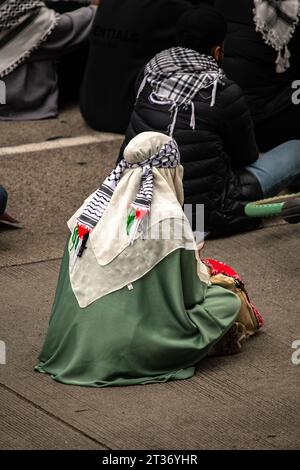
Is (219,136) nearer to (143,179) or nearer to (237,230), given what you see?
(237,230)

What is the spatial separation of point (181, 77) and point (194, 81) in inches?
2.8

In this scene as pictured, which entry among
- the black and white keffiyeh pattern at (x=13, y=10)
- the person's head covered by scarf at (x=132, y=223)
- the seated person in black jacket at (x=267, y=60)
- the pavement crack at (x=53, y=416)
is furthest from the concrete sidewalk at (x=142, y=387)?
the black and white keffiyeh pattern at (x=13, y=10)

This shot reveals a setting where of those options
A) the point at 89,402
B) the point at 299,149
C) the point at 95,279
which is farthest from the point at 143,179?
the point at 299,149

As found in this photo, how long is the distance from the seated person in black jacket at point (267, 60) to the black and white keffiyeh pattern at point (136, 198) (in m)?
2.38

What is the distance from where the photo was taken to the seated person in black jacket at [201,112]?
20.2 ft

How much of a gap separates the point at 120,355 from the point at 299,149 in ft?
8.19

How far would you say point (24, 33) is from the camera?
796 cm

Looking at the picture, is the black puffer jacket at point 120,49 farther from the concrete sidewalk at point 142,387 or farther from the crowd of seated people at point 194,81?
the concrete sidewalk at point 142,387

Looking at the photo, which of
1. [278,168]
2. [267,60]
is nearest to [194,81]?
[278,168]

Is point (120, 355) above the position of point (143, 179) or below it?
below

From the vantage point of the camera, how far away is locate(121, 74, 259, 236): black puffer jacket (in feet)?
20.5

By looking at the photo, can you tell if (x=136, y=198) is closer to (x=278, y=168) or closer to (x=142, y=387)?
(x=142, y=387)

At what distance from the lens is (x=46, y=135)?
25.8 ft

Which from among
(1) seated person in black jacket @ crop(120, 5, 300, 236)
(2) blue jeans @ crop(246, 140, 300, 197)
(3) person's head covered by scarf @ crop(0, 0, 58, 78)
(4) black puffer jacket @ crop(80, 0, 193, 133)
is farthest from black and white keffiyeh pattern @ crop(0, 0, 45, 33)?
(2) blue jeans @ crop(246, 140, 300, 197)
